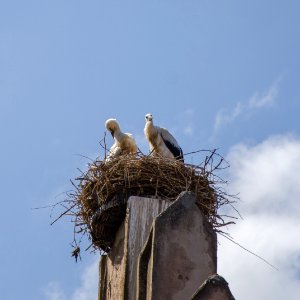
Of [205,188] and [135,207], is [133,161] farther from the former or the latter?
[135,207]

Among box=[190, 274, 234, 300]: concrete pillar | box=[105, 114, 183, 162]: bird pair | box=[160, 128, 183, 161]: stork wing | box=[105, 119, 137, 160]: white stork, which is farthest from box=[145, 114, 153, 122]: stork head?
box=[190, 274, 234, 300]: concrete pillar

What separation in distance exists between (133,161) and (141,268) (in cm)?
329

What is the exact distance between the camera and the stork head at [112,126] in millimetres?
13523

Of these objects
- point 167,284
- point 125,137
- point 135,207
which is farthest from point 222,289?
point 125,137

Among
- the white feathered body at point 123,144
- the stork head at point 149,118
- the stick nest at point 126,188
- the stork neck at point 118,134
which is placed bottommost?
the stick nest at point 126,188

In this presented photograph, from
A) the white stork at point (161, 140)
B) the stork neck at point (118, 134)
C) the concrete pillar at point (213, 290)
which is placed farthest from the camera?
the white stork at point (161, 140)

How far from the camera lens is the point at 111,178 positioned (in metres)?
10.5

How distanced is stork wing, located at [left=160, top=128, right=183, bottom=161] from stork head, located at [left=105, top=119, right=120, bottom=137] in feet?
1.92

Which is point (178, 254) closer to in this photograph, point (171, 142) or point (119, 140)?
point (119, 140)

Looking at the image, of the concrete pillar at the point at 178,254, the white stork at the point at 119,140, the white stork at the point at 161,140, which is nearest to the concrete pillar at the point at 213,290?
the concrete pillar at the point at 178,254

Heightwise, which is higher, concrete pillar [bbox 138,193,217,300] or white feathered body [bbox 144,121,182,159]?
white feathered body [bbox 144,121,182,159]

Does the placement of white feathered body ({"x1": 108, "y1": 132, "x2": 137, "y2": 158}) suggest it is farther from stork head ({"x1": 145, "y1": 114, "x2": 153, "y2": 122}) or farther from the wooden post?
the wooden post

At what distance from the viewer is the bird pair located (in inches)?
518

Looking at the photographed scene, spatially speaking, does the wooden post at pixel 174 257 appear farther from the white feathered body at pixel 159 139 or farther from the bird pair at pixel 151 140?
the white feathered body at pixel 159 139
